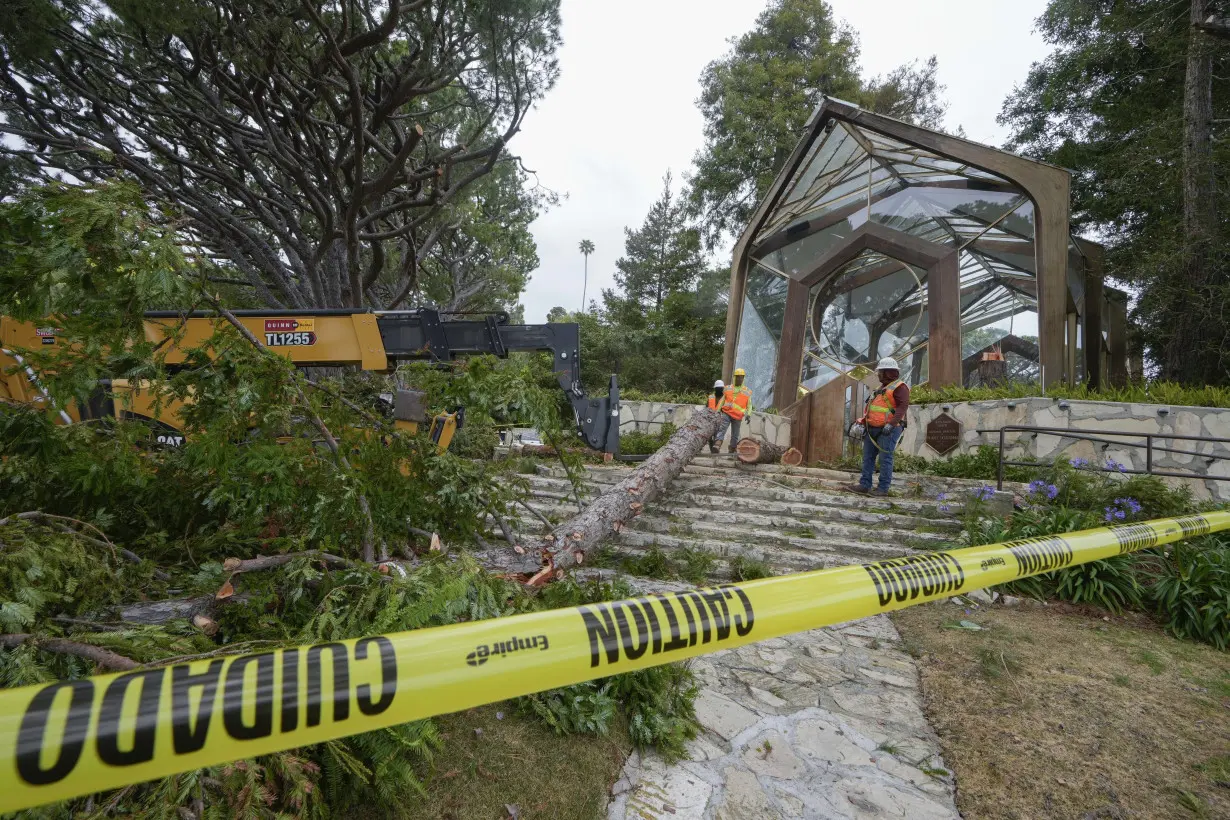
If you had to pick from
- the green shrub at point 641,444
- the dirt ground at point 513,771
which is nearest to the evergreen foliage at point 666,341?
the green shrub at point 641,444

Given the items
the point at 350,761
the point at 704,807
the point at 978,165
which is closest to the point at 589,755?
the point at 704,807

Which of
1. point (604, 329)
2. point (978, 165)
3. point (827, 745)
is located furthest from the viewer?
point (604, 329)

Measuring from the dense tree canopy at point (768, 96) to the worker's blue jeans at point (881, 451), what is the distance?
736 inches

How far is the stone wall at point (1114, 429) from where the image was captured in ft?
22.7

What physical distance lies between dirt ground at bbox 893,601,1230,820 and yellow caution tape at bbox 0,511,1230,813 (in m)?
1.40

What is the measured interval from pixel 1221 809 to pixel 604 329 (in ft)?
76.6

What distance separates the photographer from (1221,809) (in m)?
2.24

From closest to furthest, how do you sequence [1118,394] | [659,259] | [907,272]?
[1118,394], [907,272], [659,259]

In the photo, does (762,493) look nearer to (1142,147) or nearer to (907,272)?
(907,272)

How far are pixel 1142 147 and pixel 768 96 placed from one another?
1407 centimetres

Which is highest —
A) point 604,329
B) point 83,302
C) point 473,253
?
point 473,253

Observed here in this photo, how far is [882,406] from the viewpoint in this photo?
21.6ft

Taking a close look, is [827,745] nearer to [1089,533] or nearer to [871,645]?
[871,645]

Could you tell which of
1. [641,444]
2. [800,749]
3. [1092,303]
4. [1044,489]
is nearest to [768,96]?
[1092,303]
